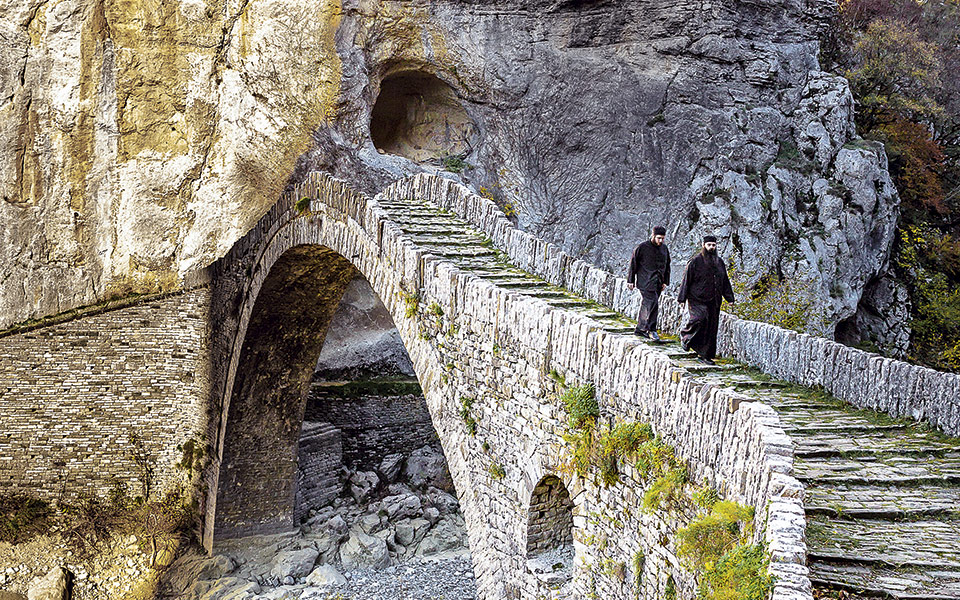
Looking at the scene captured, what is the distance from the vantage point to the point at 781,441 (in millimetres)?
3707

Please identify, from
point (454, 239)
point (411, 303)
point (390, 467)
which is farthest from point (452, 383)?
point (390, 467)

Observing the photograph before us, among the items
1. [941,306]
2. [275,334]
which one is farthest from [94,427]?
[941,306]

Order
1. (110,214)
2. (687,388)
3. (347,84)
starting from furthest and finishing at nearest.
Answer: (347,84) → (110,214) → (687,388)

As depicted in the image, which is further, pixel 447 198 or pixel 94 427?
pixel 94 427

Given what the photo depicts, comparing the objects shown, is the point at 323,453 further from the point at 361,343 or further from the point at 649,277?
the point at 649,277

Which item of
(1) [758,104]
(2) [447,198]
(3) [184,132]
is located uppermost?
(1) [758,104]

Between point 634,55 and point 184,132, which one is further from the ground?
point 634,55

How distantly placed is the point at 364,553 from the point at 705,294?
1009cm

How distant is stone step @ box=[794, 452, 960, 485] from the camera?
491 centimetres

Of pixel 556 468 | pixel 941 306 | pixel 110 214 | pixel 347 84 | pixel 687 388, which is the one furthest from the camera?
pixel 941 306

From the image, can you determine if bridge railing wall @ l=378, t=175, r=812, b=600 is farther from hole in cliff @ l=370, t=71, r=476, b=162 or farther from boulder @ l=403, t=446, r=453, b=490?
hole in cliff @ l=370, t=71, r=476, b=162

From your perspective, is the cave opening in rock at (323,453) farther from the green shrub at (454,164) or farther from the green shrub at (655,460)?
the green shrub at (655,460)

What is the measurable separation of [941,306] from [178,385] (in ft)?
55.9

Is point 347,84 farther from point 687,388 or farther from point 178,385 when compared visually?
point 687,388
